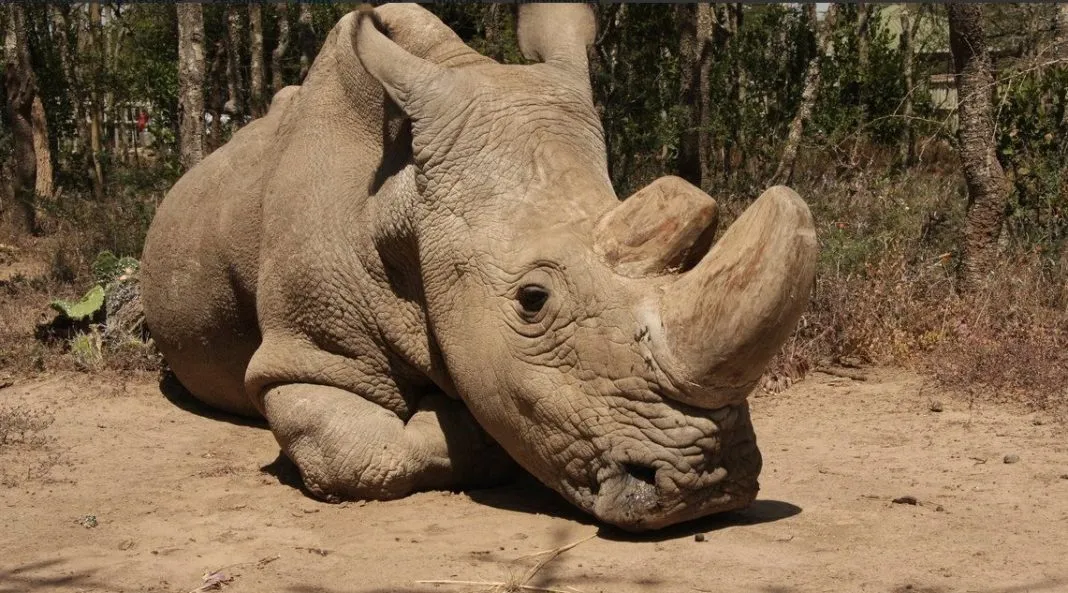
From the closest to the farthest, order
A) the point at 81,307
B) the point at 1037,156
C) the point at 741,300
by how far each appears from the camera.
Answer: the point at 741,300 → the point at 81,307 → the point at 1037,156

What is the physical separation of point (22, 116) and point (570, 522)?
12.8 m

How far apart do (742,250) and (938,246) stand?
18.3ft

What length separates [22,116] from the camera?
15781 mm

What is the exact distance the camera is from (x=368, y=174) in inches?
238

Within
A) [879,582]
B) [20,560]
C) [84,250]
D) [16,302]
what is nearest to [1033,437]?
[879,582]

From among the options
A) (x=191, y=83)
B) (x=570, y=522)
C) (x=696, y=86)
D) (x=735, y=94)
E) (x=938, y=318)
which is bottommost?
(x=570, y=522)

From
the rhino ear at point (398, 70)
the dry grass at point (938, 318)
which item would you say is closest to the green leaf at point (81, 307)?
the rhino ear at point (398, 70)

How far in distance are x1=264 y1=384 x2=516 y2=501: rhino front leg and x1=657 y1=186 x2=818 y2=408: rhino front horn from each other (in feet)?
5.26

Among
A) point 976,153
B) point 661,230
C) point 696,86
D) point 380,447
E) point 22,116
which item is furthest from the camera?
point 22,116

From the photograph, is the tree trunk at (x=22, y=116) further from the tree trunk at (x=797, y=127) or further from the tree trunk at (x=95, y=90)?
the tree trunk at (x=797, y=127)

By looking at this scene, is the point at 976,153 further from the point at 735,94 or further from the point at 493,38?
the point at 493,38

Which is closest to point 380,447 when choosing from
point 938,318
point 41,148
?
point 938,318

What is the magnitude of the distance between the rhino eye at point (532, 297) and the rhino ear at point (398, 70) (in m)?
1.05

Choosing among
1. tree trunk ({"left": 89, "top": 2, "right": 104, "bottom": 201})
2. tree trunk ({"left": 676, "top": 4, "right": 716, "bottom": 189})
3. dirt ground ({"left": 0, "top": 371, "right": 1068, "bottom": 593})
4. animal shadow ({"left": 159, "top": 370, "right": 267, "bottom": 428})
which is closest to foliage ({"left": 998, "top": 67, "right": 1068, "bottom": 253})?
dirt ground ({"left": 0, "top": 371, "right": 1068, "bottom": 593})
